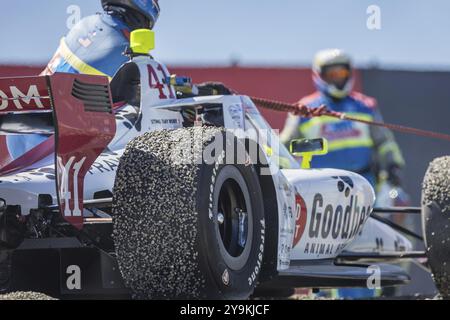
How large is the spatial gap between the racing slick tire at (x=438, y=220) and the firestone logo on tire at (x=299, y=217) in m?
0.81

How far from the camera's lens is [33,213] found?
4621 mm

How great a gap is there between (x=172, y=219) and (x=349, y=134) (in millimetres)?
7628

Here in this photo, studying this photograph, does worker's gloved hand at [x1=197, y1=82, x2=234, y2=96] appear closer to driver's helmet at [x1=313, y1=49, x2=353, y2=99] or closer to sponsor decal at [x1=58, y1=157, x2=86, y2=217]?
sponsor decal at [x1=58, y1=157, x2=86, y2=217]

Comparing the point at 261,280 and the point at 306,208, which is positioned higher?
the point at 306,208

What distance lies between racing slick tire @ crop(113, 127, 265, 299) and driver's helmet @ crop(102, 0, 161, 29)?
2476 millimetres

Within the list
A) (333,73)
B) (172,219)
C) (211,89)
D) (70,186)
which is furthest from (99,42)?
(333,73)

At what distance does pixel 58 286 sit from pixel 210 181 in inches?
44.2

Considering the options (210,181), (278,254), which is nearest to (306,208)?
(278,254)

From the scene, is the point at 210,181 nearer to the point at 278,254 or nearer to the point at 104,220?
the point at 104,220

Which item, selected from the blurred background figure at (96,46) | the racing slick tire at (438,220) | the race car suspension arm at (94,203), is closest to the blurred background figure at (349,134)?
the blurred background figure at (96,46)

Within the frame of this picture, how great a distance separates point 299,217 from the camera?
5723mm

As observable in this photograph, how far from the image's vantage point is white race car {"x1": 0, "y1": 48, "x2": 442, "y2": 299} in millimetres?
4223
